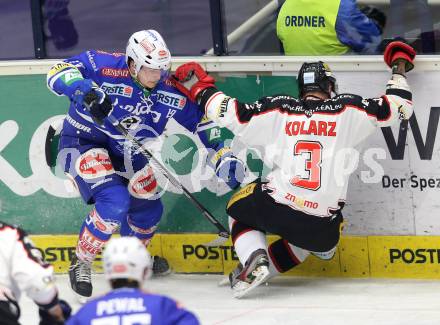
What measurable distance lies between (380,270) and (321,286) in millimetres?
313

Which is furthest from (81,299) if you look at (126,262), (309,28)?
(126,262)

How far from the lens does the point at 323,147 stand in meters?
6.54

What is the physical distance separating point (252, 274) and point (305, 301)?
289 millimetres

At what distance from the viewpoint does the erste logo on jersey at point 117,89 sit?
22.4ft

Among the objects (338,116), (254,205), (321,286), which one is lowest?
(321,286)

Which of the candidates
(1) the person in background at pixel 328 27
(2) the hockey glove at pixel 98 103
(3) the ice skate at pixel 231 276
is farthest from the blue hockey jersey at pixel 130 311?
(1) the person in background at pixel 328 27

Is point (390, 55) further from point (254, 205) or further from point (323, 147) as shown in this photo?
point (254, 205)

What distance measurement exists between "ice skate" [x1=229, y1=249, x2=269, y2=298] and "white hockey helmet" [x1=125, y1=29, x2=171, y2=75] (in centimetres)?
103

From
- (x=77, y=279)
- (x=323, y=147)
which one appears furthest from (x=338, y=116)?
(x=77, y=279)

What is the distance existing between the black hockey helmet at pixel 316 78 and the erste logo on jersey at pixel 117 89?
88cm

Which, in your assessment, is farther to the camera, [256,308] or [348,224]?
[348,224]

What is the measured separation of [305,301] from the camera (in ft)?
21.6

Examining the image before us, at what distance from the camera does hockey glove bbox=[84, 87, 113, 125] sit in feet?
21.3

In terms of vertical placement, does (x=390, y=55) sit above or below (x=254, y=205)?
above
